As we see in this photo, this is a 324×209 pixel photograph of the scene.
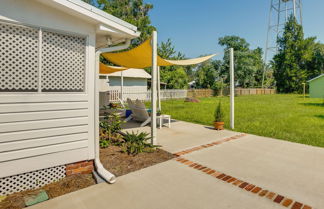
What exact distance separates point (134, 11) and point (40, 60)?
30265 mm

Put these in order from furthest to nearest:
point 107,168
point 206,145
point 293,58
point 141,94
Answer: point 293,58, point 141,94, point 206,145, point 107,168

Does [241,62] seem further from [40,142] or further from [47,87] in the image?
[40,142]

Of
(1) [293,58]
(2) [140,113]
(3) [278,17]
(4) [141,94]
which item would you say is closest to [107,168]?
(2) [140,113]

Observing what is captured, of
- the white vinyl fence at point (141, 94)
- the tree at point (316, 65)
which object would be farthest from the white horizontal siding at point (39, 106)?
the tree at point (316, 65)

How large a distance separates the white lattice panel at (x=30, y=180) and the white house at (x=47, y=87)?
0.01 m

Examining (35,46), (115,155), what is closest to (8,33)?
(35,46)

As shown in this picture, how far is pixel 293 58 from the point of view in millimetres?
35938

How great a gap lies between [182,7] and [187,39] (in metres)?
6.61

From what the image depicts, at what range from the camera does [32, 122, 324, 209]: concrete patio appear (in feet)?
8.09

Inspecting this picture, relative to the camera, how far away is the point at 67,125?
3166mm

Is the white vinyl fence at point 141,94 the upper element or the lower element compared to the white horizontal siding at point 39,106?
upper

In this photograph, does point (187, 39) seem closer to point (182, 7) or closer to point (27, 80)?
point (182, 7)

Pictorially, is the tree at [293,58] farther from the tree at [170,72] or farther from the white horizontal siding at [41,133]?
the white horizontal siding at [41,133]

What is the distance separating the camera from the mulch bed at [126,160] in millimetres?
3521
